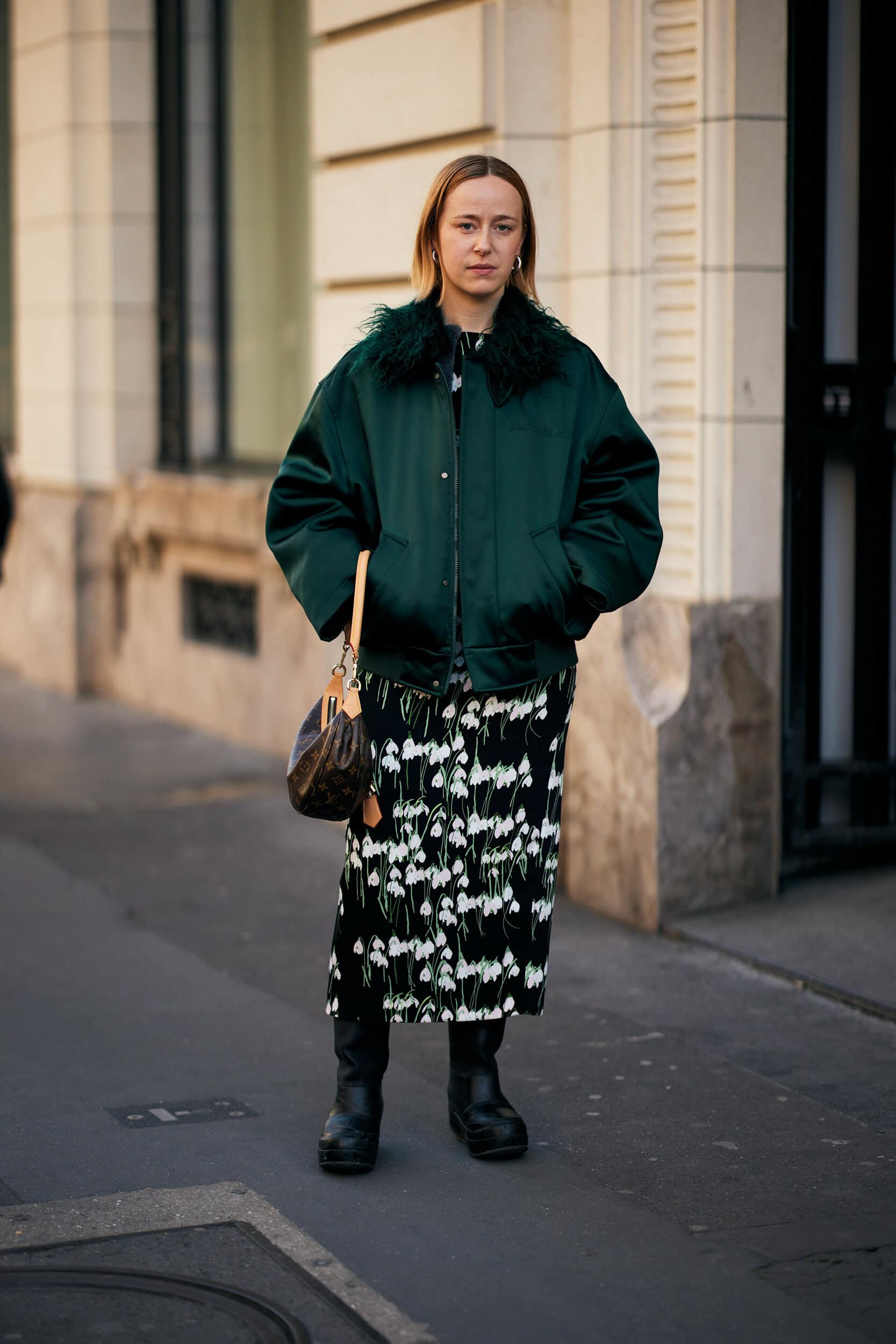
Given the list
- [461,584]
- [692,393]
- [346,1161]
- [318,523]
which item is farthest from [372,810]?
[692,393]

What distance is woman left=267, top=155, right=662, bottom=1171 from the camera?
4039 millimetres

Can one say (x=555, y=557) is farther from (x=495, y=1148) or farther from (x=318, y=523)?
(x=495, y=1148)

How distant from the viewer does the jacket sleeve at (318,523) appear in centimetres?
404

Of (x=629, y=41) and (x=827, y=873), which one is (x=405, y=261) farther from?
(x=827, y=873)

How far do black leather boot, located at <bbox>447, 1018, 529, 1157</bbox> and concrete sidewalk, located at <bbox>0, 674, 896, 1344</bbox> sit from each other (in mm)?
47

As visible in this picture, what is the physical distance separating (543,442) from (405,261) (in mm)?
3160

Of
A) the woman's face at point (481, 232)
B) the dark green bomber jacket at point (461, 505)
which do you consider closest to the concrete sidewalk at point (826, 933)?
the dark green bomber jacket at point (461, 505)

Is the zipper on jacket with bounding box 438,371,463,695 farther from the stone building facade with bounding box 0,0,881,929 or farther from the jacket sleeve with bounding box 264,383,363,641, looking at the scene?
the stone building facade with bounding box 0,0,881,929

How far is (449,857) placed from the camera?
4117 millimetres

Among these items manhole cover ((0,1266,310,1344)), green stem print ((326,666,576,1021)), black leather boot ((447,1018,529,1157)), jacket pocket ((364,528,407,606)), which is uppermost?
jacket pocket ((364,528,407,606))

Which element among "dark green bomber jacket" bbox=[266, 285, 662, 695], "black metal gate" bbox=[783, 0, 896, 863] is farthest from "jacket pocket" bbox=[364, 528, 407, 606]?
"black metal gate" bbox=[783, 0, 896, 863]

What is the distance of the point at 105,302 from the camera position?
10.5 metres

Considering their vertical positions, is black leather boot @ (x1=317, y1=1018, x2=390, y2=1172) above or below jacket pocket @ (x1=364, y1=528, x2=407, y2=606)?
A: below

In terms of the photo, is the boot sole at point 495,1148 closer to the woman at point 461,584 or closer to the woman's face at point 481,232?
the woman at point 461,584
